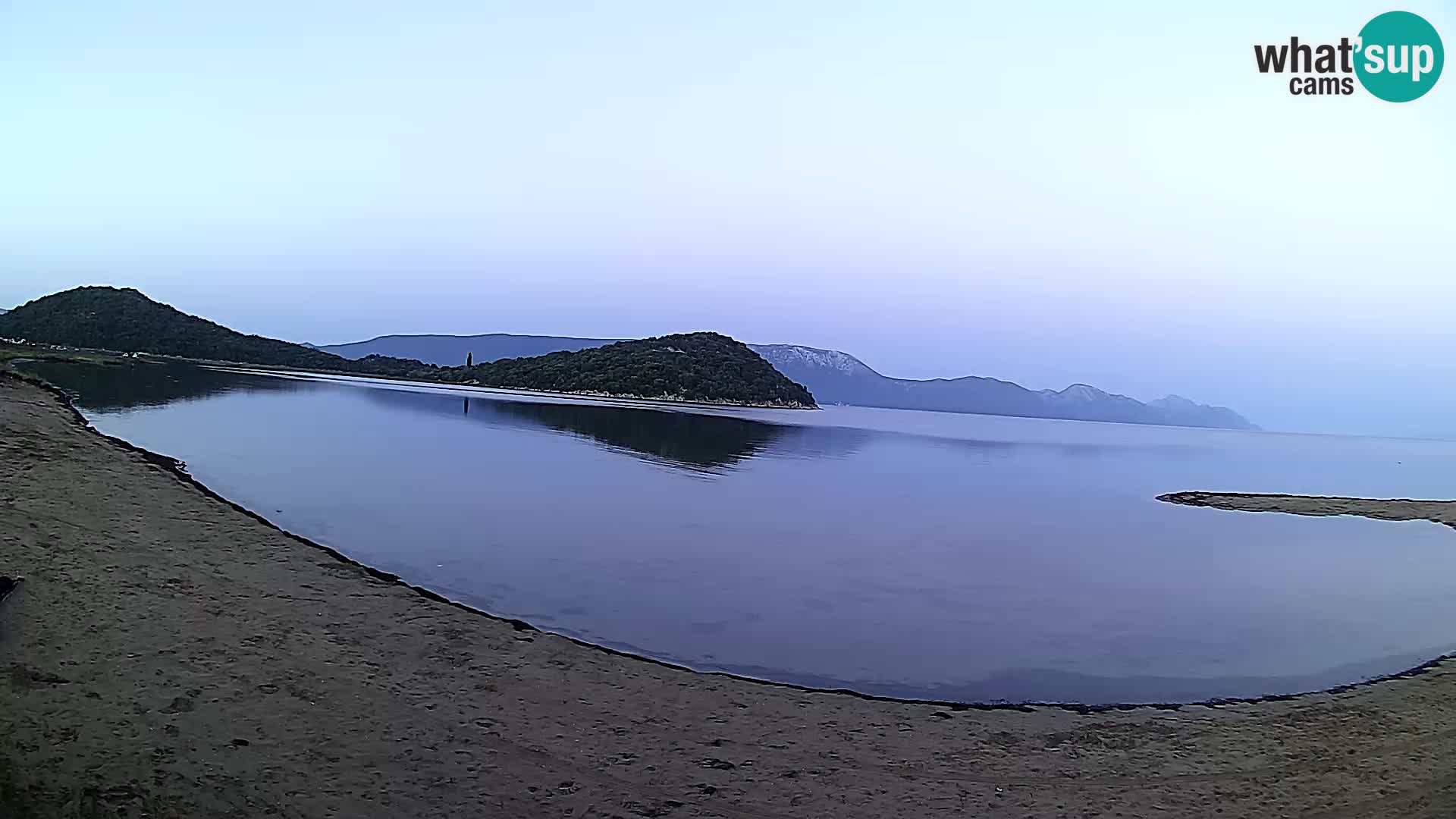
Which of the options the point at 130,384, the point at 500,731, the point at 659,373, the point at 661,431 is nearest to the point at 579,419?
the point at 661,431

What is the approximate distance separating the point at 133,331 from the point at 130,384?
263 ft

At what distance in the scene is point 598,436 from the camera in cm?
4084

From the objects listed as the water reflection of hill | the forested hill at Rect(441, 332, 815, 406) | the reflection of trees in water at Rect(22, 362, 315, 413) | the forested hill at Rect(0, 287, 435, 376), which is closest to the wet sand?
the water reflection of hill

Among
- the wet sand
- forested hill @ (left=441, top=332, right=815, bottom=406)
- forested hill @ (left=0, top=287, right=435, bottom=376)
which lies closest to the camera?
the wet sand

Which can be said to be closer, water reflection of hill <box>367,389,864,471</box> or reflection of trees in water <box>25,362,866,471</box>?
reflection of trees in water <box>25,362,866,471</box>

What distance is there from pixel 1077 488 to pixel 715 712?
3036 centimetres

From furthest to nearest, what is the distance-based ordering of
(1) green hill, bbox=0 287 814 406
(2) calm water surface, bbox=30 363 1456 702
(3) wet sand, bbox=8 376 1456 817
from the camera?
(1) green hill, bbox=0 287 814 406 < (2) calm water surface, bbox=30 363 1456 702 < (3) wet sand, bbox=8 376 1456 817

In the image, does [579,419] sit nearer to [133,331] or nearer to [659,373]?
[659,373]

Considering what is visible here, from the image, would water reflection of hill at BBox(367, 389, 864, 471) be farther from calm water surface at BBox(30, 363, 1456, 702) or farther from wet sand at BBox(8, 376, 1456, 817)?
wet sand at BBox(8, 376, 1456, 817)

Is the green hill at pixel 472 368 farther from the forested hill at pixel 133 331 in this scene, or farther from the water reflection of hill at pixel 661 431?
the water reflection of hill at pixel 661 431

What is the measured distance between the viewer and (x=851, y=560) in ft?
50.8

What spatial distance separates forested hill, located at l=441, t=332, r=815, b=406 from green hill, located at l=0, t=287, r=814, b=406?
163 mm

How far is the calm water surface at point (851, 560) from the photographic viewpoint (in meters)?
9.91

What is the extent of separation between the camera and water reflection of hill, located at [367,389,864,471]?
36.7m
